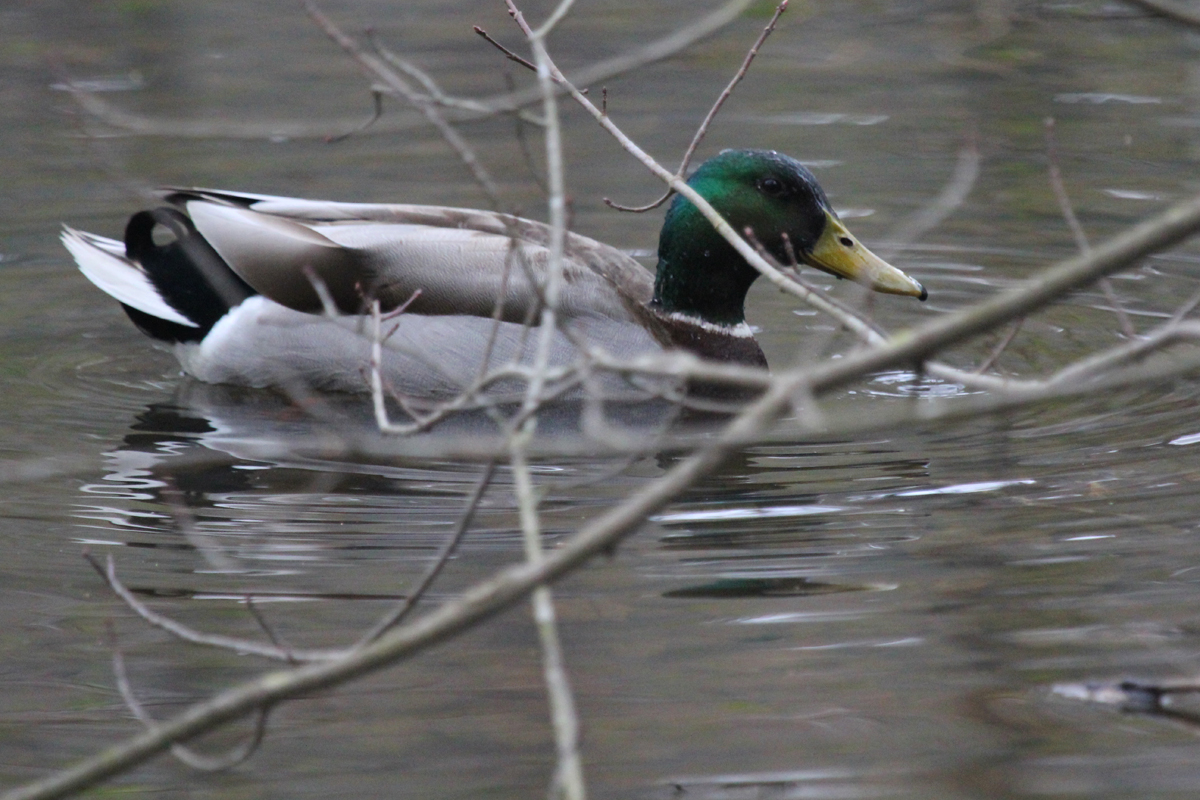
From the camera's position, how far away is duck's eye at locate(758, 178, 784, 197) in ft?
22.2

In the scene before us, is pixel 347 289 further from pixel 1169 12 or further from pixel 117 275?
pixel 1169 12

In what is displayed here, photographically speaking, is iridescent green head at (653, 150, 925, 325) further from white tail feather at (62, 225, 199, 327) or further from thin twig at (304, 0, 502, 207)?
thin twig at (304, 0, 502, 207)

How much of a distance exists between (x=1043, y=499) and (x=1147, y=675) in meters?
1.27

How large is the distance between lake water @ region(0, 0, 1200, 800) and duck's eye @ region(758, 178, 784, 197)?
77cm

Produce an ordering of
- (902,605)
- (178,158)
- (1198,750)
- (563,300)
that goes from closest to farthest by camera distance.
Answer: (1198,750) < (902,605) < (563,300) < (178,158)

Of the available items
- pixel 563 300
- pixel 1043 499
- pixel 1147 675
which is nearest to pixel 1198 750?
pixel 1147 675

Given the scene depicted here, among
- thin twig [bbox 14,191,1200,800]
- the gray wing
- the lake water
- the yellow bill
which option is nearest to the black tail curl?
the gray wing

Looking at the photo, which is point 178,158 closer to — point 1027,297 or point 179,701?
point 179,701

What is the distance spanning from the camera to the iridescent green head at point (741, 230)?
6758mm

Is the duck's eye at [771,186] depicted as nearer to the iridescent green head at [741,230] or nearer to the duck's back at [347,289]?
the iridescent green head at [741,230]

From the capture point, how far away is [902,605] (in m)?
4.60

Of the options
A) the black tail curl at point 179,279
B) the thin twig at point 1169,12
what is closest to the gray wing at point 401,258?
the black tail curl at point 179,279

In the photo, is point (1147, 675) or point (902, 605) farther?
point (902, 605)

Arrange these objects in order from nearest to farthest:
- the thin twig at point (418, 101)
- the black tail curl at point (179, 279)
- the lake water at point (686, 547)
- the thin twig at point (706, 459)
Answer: the thin twig at point (706, 459) < the thin twig at point (418, 101) < the lake water at point (686, 547) < the black tail curl at point (179, 279)
